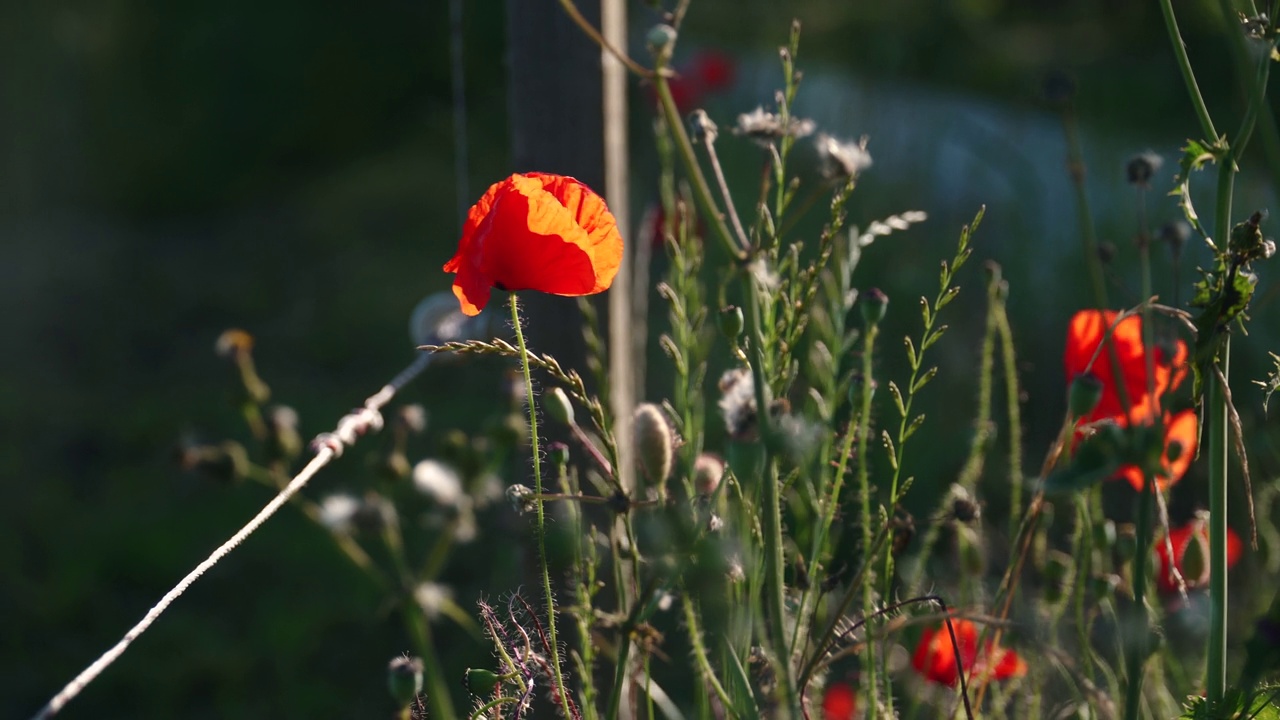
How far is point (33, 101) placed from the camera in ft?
15.0

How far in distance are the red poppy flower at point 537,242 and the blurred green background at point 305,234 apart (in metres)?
0.43

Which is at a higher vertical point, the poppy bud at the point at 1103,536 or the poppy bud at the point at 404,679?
the poppy bud at the point at 404,679

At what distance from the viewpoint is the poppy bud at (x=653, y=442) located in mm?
649

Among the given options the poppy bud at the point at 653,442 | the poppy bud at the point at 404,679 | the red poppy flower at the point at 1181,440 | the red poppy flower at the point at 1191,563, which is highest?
the poppy bud at the point at 653,442

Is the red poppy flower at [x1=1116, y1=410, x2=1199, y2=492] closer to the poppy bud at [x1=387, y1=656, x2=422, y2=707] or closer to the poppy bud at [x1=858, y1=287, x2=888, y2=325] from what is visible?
the poppy bud at [x1=858, y1=287, x2=888, y2=325]

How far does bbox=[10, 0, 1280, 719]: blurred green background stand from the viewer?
2.24 meters

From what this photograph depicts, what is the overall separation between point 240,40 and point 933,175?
122 inches

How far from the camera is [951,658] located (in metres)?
0.89

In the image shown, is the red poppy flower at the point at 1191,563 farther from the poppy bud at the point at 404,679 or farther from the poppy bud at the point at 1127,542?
the poppy bud at the point at 404,679

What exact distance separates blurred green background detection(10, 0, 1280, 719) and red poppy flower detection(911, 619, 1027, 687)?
0.33m

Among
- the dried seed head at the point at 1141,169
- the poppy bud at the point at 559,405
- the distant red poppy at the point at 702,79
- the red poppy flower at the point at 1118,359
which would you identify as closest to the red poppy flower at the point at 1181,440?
the red poppy flower at the point at 1118,359

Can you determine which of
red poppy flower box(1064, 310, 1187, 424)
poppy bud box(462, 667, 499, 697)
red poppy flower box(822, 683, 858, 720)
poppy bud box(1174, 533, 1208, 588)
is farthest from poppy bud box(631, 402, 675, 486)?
red poppy flower box(822, 683, 858, 720)

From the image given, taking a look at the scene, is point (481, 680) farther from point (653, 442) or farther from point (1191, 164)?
point (1191, 164)

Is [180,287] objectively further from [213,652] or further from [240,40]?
[213,652]
